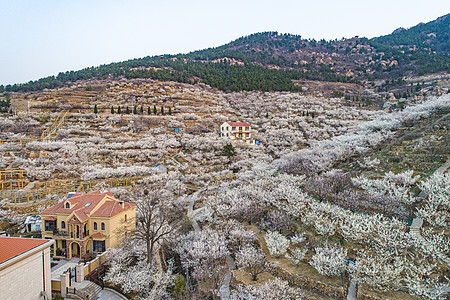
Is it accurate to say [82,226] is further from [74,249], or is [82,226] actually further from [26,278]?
[26,278]

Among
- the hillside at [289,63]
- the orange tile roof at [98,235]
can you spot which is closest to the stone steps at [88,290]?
the orange tile roof at [98,235]

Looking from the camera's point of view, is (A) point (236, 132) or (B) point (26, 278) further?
(A) point (236, 132)

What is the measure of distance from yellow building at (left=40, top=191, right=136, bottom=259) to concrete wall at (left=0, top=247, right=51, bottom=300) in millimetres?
5574

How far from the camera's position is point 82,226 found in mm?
19141

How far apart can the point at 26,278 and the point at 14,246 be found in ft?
5.49

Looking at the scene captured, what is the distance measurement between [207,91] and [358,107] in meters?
41.6

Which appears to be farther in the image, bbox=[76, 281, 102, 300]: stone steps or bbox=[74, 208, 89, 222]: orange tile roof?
bbox=[74, 208, 89, 222]: orange tile roof

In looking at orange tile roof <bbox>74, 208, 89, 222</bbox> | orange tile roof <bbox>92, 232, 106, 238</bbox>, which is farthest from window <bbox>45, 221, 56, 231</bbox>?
orange tile roof <bbox>92, 232, 106, 238</bbox>

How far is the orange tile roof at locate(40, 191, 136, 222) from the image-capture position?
65.7ft

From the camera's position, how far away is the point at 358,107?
6838cm

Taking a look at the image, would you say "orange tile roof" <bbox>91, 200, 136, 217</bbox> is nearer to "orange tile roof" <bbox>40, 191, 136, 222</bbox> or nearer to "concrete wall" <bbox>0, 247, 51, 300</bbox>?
"orange tile roof" <bbox>40, 191, 136, 222</bbox>

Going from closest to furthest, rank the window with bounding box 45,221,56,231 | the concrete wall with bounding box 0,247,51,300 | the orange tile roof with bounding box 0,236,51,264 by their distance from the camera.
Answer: the concrete wall with bounding box 0,247,51,300, the orange tile roof with bounding box 0,236,51,264, the window with bounding box 45,221,56,231

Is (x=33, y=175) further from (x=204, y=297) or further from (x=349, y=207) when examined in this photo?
(x=349, y=207)

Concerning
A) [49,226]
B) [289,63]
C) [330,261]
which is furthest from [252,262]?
[289,63]
